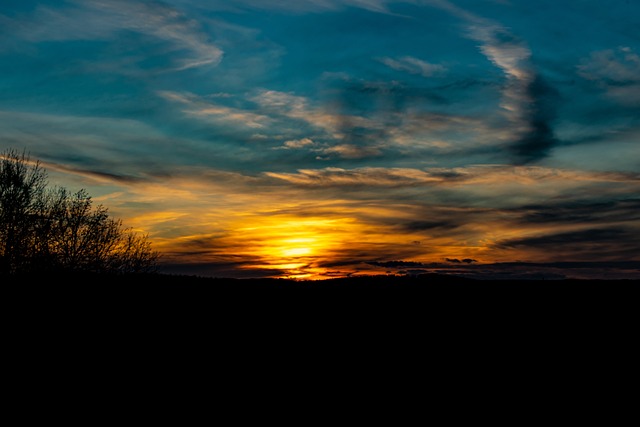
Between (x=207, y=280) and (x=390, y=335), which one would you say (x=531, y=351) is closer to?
(x=390, y=335)

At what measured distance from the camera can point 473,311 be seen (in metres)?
19.0

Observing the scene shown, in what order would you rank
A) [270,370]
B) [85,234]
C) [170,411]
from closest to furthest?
[170,411] < [270,370] < [85,234]

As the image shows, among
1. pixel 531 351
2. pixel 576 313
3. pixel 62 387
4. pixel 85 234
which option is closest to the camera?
pixel 62 387

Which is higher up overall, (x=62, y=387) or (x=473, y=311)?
(x=473, y=311)

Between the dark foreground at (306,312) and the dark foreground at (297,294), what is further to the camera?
the dark foreground at (297,294)

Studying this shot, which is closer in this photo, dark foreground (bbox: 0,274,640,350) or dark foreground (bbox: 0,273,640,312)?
dark foreground (bbox: 0,274,640,350)

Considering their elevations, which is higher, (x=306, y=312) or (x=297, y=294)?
(x=297, y=294)

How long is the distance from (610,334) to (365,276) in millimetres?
11749

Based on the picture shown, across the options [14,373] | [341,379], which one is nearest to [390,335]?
[341,379]

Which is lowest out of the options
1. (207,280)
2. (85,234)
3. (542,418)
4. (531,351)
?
(542,418)

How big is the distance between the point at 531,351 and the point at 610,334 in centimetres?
286

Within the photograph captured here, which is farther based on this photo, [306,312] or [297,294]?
[297,294]

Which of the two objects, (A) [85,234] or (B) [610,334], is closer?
(B) [610,334]

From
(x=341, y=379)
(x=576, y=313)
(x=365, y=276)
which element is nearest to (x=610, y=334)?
(x=576, y=313)
